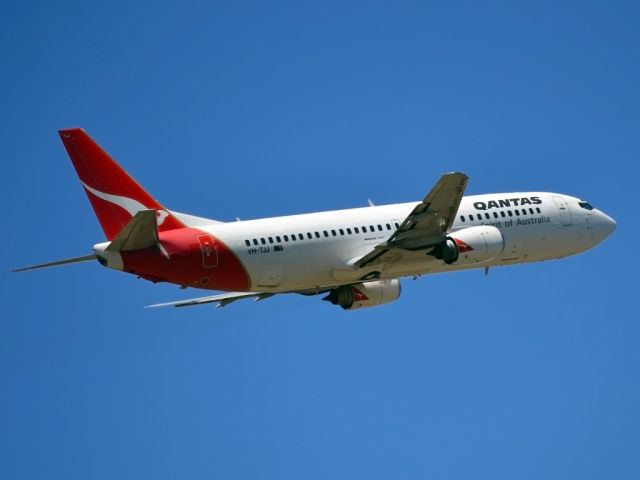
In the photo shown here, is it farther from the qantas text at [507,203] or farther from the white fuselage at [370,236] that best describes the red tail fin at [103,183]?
the qantas text at [507,203]

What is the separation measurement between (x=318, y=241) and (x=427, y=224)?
4.47m

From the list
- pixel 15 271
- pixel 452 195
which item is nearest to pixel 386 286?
pixel 452 195

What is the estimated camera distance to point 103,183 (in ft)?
176

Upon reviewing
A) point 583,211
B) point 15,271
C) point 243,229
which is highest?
point 583,211

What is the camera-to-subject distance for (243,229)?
5488cm

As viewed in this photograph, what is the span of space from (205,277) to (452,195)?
1009 centimetres

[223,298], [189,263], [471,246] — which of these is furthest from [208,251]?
[471,246]

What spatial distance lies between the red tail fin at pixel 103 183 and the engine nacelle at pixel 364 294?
1016 cm

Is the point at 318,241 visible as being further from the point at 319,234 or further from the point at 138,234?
the point at 138,234

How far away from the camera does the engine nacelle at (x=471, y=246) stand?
56.7 m

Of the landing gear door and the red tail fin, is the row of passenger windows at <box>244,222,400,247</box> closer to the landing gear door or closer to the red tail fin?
the landing gear door

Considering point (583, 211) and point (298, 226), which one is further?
point (583, 211)

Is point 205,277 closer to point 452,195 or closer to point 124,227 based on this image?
point 124,227

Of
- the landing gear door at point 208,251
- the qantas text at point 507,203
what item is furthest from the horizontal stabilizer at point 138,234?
the qantas text at point 507,203
